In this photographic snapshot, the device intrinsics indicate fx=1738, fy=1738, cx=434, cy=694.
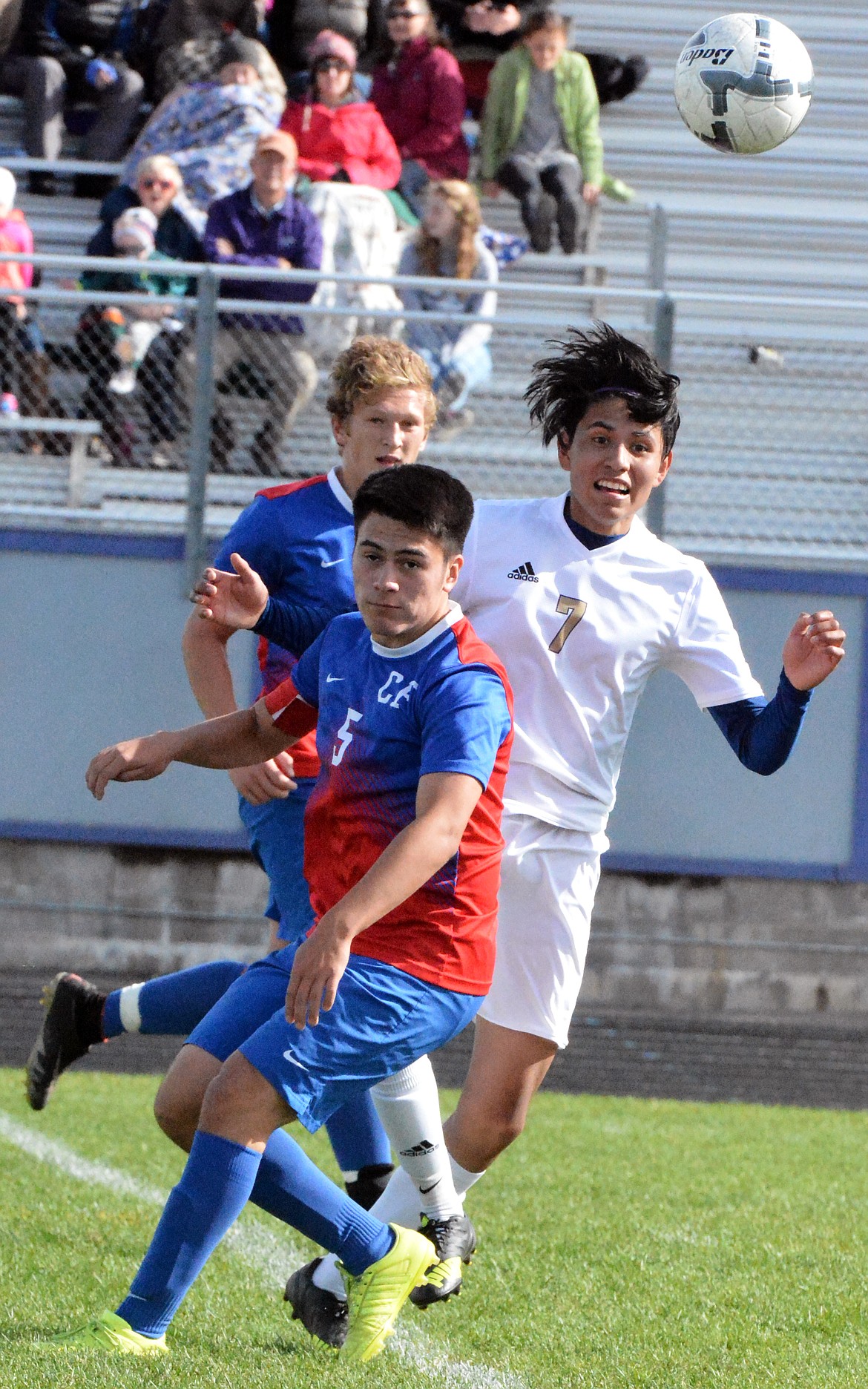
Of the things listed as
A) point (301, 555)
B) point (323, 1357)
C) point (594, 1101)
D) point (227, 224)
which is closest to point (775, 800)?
point (594, 1101)

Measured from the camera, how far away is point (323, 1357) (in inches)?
140

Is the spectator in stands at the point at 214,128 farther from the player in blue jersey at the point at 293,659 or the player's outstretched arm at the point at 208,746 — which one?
the player's outstretched arm at the point at 208,746

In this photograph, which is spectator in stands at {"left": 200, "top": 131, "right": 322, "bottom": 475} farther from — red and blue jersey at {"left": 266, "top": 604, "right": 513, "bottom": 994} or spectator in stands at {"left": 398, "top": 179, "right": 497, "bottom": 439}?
red and blue jersey at {"left": 266, "top": 604, "right": 513, "bottom": 994}

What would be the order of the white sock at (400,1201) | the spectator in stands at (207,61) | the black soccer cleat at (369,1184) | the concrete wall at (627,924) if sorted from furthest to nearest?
1. the spectator in stands at (207,61)
2. the concrete wall at (627,924)
3. the black soccer cleat at (369,1184)
4. the white sock at (400,1201)

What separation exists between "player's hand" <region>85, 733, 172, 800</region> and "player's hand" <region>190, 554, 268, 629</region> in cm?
30

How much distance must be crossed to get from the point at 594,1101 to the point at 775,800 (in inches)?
102

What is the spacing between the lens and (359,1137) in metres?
4.26

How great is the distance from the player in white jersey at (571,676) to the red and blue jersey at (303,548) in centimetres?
32

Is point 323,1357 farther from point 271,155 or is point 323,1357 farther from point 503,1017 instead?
point 271,155

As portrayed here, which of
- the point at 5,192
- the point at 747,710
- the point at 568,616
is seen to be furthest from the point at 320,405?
the point at 747,710

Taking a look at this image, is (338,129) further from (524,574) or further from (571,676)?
(571,676)

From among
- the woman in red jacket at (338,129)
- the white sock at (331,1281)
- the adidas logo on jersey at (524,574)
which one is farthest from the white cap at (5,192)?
the white sock at (331,1281)

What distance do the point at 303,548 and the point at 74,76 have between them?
30.7ft

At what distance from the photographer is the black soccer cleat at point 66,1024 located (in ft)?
14.5
